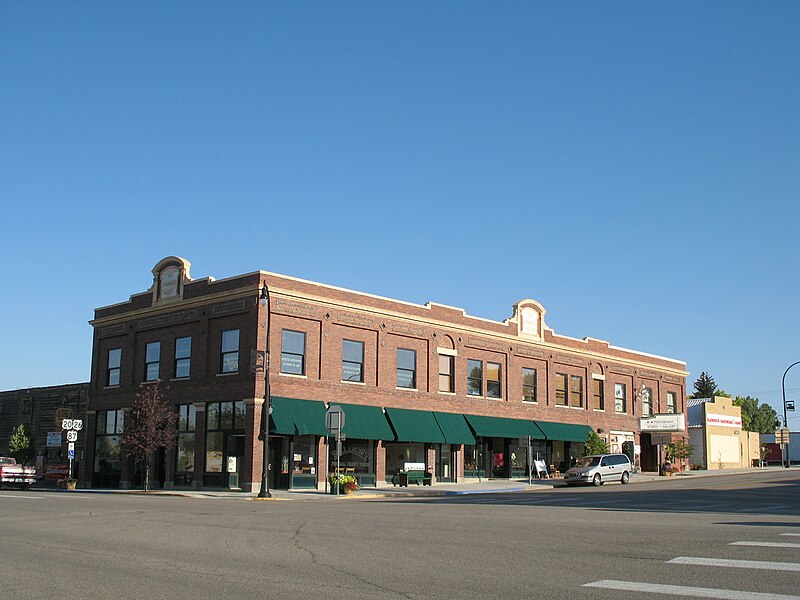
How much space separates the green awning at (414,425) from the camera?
4503cm

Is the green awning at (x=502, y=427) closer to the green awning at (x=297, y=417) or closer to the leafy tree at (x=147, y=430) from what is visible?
the green awning at (x=297, y=417)

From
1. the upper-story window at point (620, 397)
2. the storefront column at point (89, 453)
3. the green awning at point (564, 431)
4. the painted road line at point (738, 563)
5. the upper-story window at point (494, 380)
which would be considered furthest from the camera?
the upper-story window at point (620, 397)

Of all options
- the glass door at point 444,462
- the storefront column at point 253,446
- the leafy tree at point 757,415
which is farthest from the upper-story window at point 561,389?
the leafy tree at point 757,415

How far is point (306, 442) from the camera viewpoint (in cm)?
4203

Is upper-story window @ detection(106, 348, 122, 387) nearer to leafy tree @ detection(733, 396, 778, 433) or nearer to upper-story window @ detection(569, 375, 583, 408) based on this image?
upper-story window @ detection(569, 375, 583, 408)

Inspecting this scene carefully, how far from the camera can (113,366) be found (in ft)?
159

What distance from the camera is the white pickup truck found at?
43166 millimetres

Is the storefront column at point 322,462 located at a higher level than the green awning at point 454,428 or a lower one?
lower

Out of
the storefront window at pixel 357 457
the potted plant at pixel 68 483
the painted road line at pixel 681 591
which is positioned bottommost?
the potted plant at pixel 68 483

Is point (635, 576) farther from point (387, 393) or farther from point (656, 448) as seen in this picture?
point (656, 448)

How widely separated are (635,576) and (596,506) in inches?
607

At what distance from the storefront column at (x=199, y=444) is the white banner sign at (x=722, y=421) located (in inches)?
1777

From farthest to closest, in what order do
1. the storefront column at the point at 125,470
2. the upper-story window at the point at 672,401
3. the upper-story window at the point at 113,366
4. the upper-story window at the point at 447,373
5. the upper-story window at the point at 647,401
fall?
the upper-story window at the point at 672,401 < the upper-story window at the point at 647,401 < the upper-story window at the point at 447,373 < the upper-story window at the point at 113,366 < the storefront column at the point at 125,470

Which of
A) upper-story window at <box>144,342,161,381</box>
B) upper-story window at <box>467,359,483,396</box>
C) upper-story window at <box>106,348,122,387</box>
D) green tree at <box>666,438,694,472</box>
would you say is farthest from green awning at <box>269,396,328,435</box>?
green tree at <box>666,438,694,472</box>
